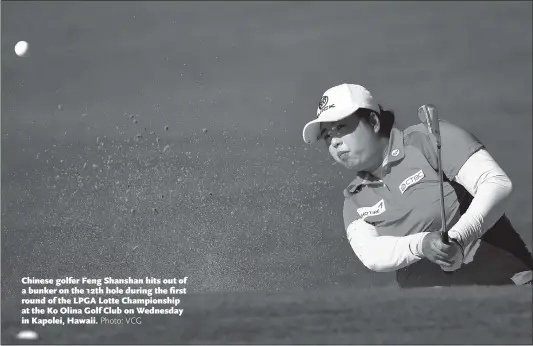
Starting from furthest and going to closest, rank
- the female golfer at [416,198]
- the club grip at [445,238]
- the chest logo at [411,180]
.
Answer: the chest logo at [411,180] < the female golfer at [416,198] < the club grip at [445,238]

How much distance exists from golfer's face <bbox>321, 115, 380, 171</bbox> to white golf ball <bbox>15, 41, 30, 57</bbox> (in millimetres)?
2195

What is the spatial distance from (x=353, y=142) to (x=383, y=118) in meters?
0.11

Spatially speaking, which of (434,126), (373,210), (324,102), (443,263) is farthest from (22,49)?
(443,263)

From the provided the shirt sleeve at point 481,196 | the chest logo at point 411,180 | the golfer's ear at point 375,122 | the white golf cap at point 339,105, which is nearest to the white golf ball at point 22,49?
the white golf cap at point 339,105

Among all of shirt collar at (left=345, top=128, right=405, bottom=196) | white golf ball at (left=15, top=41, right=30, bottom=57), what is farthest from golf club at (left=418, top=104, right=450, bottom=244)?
white golf ball at (left=15, top=41, right=30, bottom=57)

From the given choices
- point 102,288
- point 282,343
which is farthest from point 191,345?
point 102,288

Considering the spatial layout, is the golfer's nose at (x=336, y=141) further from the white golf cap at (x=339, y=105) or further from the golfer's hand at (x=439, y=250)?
the golfer's hand at (x=439, y=250)

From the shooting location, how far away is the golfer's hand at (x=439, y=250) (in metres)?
1.94

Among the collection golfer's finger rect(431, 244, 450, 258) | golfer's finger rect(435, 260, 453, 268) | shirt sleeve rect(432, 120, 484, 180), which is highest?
shirt sleeve rect(432, 120, 484, 180)

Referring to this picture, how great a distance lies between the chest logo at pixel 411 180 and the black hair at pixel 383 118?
133 mm

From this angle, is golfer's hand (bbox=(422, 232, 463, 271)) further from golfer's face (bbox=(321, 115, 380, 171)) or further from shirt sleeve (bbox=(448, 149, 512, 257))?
golfer's face (bbox=(321, 115, 380, 171))

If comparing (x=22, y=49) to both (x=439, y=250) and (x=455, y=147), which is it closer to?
(x=455, y=147)

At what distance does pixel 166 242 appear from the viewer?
11.2ft

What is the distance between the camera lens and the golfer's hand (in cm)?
194
